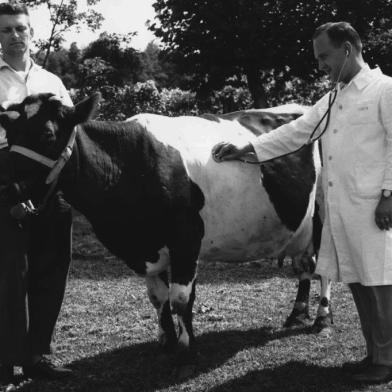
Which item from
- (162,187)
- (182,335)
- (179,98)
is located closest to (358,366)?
(182,335)

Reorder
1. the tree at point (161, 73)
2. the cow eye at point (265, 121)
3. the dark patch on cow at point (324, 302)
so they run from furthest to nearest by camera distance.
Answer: the tree at point (161, 73) → the dark patch on cow at point (324, 302) → the cow eye at point (265, 121)

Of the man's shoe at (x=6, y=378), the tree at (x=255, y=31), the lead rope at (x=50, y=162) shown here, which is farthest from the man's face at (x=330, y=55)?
the tree at (x=255, y=31)

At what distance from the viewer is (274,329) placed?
20.1 ft

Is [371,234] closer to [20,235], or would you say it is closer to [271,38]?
[20,235]

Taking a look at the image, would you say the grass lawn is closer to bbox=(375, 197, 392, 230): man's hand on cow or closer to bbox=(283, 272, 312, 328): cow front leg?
bbox=(283, 272, 312, 328): cow front leg

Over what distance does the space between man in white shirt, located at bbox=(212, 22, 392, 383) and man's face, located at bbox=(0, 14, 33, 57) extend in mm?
2142

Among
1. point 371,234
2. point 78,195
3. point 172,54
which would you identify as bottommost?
point 371,234

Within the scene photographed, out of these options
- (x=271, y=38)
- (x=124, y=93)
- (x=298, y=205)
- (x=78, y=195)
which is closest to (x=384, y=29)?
(x=271, y=38)

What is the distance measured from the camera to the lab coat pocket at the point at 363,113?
4258 mm

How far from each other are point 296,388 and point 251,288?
365 centimetres

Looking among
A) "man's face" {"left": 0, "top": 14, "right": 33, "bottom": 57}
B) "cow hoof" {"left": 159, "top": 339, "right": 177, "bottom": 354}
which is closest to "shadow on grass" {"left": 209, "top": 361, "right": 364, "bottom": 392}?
"cow hoof" {"left": 159, "top": 339, "right": 177, "bottom": 354}

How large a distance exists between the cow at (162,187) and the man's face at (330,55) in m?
1.21

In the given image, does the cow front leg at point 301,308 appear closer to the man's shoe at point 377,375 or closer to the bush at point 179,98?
the man's shoe at point 377,375

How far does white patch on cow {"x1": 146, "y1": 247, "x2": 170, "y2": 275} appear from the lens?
4922 mm
